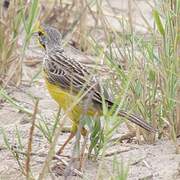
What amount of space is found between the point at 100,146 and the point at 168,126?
0.45 meters

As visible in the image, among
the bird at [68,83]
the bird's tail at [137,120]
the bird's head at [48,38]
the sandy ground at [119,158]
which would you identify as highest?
the bird's head at [48,38]

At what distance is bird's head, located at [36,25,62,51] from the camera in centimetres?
445

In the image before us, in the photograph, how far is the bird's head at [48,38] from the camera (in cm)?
445

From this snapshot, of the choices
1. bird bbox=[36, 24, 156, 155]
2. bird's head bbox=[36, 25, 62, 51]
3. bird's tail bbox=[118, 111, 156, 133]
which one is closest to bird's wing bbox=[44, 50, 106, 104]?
bird bbox=[36, 24, 156, 155]

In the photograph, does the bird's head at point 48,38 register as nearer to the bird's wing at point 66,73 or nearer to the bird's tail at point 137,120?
the bird's wing at point 66,73

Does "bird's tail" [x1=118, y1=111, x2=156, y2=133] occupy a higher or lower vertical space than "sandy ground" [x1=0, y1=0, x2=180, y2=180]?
higher

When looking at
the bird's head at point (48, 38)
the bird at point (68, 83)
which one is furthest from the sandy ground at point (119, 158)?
the bird's head at point (48, 38)

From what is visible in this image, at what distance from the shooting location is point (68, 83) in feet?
13.4

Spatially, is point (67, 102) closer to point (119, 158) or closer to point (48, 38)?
point (119, 158)

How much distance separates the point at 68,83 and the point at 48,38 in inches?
19.6

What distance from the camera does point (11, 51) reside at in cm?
522

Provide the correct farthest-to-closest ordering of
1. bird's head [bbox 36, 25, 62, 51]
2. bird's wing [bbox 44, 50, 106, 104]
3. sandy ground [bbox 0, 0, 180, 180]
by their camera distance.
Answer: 1. bird's head [bbox 36, 25, 62, 51]
2. bird's wing [bbox 44, 50, 106, 104]
3. sandy ground [bbox 0, 0, 180, 180]

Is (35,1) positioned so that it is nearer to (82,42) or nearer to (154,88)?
(154,88)

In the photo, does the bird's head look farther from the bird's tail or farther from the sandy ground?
the bird's tail
